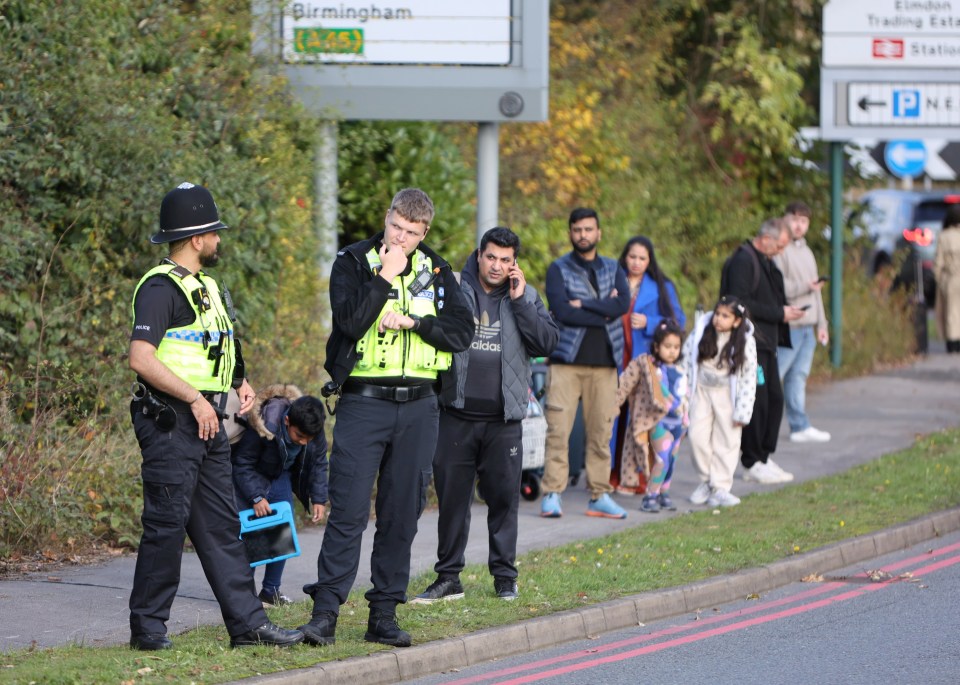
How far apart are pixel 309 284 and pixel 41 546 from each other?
4139 mm

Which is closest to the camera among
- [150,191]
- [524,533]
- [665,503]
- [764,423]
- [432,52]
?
[524,533]

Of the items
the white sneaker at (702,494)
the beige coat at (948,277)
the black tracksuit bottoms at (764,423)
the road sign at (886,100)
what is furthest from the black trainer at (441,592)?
the beige coat at (948,277)

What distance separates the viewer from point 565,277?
1075 centimetres

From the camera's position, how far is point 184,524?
6805 millimetres

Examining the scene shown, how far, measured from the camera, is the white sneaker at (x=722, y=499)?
11305mm

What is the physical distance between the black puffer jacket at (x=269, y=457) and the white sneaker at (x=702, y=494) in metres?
4.11

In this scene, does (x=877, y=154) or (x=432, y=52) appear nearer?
(x=432, y=52)

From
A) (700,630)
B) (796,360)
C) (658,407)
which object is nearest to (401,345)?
(700,630)

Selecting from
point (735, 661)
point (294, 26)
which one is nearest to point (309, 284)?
point (294, 26)

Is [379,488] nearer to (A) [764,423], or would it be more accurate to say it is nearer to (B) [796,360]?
(A) [764,423]

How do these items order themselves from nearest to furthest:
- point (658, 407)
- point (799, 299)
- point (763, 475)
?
point (658, 407)
point (763, 475)
point (799, 299)

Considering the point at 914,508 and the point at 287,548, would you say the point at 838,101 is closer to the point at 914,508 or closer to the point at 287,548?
the point at 914,508

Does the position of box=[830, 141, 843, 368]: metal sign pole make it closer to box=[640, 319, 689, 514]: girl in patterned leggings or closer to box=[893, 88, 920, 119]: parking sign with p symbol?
box=[893, 88, 920, 119]: parking sign with p symbol

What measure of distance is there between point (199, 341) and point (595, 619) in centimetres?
250
